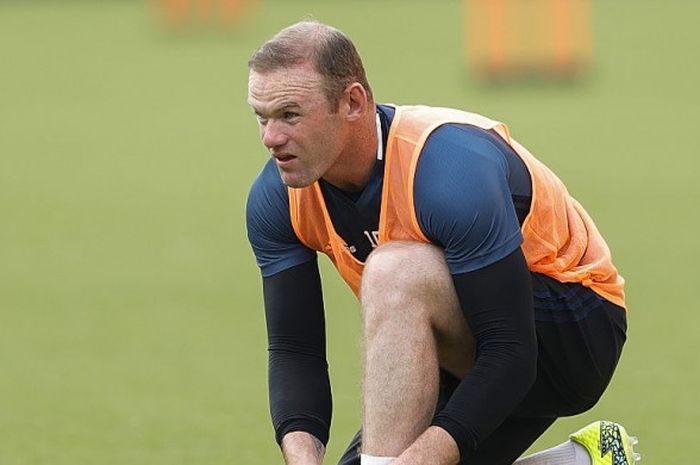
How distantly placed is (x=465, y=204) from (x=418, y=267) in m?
0.21

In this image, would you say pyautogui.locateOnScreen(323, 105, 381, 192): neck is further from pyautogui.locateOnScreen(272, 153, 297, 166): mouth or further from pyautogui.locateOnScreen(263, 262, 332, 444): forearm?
pyautogui.locateOnScreen(263, 262, 332, 444): forearm

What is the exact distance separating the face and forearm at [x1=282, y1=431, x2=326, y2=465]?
75cm

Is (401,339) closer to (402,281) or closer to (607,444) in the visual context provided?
(402,281)

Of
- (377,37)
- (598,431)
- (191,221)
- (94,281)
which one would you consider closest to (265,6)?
(377,37)

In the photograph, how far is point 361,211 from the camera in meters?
4.86

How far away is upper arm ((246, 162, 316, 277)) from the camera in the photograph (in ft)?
16.3

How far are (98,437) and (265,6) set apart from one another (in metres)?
21.3

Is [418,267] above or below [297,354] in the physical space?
above

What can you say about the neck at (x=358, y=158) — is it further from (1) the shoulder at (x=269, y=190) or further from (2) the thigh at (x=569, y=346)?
(2) the thigh at (x=569, y=346)

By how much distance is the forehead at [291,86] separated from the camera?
4609 mm

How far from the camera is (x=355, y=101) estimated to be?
4.70 m

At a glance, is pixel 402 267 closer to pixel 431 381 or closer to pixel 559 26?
pixel 431 381

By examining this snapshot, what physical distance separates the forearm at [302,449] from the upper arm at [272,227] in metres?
0.48

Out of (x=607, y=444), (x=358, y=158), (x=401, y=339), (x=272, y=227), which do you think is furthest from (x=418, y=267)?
(x=607, y=444)
